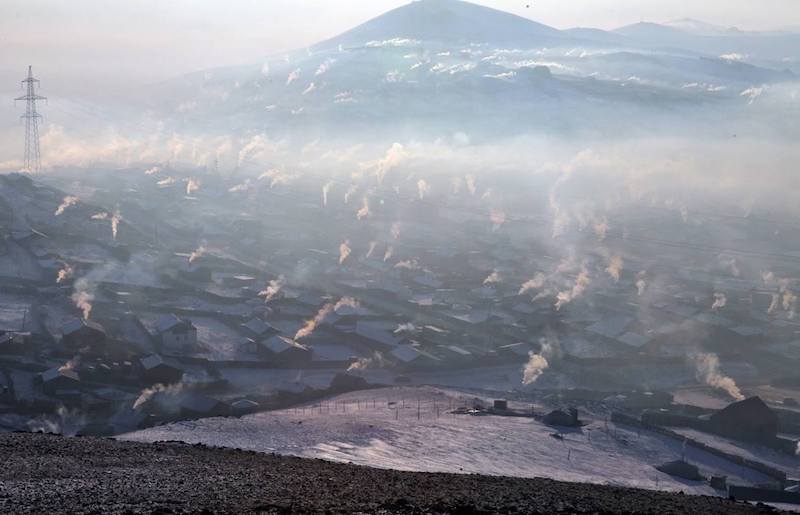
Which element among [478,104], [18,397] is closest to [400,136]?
[478,104]

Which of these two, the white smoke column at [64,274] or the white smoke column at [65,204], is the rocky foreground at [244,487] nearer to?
the white smoke column at [64,274]

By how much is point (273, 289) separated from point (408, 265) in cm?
768

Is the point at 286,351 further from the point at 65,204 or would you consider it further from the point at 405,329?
the point at 65,204

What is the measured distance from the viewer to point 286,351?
92.6 feet

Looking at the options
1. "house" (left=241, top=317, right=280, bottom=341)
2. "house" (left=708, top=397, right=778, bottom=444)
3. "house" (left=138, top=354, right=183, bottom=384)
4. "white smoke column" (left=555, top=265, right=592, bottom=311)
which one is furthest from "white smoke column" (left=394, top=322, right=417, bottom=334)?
"house" (left=708, top=397, right=778, bottom=444)

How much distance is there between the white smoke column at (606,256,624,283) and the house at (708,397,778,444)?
58.5ft

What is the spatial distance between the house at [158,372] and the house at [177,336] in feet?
9.10

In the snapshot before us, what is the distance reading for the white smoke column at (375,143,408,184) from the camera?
2642 inches

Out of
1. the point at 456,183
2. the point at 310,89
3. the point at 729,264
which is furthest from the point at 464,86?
the point at 729,264

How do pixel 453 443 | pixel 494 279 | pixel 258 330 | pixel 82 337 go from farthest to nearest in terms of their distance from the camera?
pixel 494 279
pixel 258 330
pixel 82 337
pixel 453 443

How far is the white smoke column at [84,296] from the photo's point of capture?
31.1 m

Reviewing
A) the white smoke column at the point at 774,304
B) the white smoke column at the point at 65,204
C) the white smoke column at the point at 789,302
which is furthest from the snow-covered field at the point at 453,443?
the white smoke column at the point at 65,204

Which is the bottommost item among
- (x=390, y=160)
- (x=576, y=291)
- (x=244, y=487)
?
(x=576, y=291)

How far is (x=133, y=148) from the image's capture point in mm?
77750
